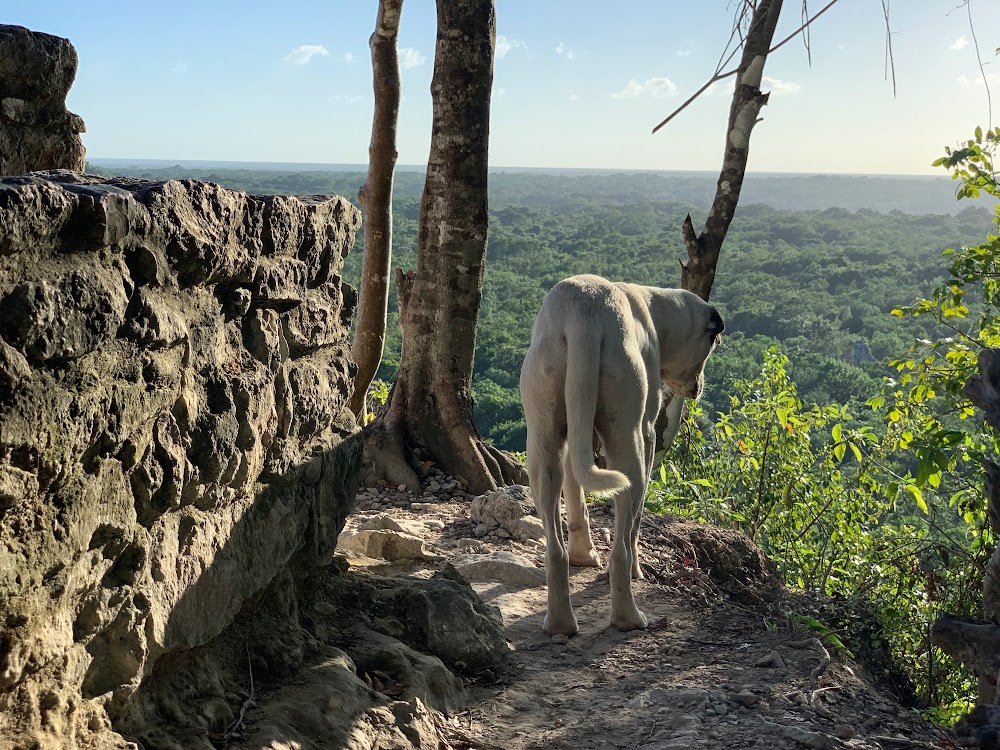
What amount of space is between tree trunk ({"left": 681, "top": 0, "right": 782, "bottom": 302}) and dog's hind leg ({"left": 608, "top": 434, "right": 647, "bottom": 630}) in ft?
11.8

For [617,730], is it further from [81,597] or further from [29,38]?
[29,38]

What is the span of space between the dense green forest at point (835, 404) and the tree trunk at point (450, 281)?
5.74 ft

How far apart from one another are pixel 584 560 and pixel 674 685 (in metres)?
1.68

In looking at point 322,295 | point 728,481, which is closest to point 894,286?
point 728,481

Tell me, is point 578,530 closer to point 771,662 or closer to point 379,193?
point 771,662

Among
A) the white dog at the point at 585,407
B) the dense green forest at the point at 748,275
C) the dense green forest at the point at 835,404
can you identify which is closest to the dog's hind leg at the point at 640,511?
the white dog at the point at 585,407

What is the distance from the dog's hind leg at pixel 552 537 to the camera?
4680 millimetres

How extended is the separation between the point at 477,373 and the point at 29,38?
2485 centimetres

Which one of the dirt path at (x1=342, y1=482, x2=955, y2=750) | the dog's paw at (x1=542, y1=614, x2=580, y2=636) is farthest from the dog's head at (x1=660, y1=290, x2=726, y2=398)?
the dog's paw at (x1=542, y1=614, x2=580, y2=636)

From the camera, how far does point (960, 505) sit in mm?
7023

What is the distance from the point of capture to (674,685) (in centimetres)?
417

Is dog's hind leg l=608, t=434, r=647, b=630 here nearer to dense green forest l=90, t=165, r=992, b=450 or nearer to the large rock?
the large rock

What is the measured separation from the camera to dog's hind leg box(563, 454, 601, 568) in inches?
223

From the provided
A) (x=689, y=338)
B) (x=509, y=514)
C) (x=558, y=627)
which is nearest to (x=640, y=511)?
(x=558, y=627)
